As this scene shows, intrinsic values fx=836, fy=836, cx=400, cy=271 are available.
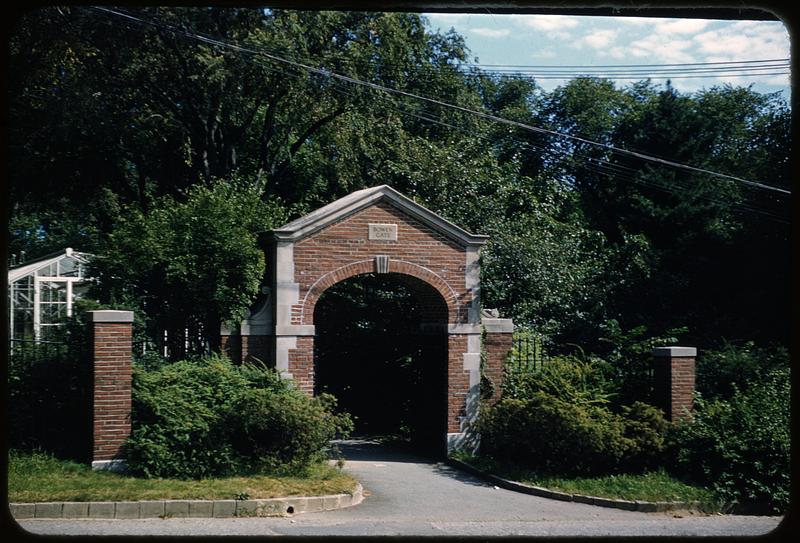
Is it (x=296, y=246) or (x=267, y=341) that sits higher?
(x=296, y=246)

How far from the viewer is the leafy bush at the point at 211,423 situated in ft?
39.4

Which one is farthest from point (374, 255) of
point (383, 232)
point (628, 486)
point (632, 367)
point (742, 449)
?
point (742, 449)

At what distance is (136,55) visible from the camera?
24.5 m

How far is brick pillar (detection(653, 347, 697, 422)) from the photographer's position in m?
14.6

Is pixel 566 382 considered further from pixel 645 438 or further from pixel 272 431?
pixel 272 431

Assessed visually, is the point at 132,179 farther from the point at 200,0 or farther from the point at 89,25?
the point at 200,0

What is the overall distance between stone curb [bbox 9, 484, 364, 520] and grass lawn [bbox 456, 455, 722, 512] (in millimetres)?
3800

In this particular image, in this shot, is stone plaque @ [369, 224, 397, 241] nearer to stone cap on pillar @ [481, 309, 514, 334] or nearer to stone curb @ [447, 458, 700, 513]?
stone cap on pillar @ [481, 309, 514, 334]

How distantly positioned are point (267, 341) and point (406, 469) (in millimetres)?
3328

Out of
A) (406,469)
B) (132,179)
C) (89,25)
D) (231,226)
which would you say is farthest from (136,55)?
(406,469)

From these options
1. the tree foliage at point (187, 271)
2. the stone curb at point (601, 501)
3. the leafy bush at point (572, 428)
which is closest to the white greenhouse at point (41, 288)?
the tree foliage at point (187, 271)

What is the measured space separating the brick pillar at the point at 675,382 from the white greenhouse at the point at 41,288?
15.0 m

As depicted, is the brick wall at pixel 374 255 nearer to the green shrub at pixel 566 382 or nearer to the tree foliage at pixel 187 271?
the tree foliage at pixel 187 271

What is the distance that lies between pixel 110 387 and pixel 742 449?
9.79 m
